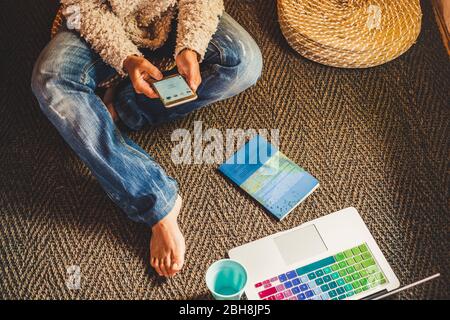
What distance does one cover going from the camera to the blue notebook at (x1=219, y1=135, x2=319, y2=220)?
118cm

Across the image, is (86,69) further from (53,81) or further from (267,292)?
(267,292)

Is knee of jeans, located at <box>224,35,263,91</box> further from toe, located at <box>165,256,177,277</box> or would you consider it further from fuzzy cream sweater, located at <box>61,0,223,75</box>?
toe, located at <box>165,256,177,277</box>

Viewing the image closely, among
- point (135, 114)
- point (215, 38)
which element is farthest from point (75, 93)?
point (215, 38)

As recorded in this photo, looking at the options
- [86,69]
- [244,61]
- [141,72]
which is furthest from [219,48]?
[86,69]

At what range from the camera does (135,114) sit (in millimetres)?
1226

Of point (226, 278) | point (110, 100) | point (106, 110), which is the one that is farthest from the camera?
point (110, 100)

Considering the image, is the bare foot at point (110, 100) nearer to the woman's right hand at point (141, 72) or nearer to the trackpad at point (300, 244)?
the woman's right hand at point (141, 72)

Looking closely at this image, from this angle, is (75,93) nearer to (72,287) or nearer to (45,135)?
(45,135)

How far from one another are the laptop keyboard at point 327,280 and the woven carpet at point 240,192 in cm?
8

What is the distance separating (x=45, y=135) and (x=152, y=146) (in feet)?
0.83

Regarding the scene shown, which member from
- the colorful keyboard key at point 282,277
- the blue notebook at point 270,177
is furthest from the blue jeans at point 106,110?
the colorful keyboard key at point 282,277

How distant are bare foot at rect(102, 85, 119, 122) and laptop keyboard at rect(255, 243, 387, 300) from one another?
51cm

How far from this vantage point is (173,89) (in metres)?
1.09

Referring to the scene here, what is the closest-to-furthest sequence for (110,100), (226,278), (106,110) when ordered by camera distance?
(226,278)
(106,110)
(110,100)
